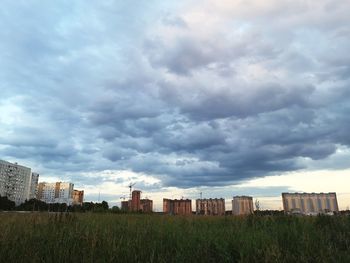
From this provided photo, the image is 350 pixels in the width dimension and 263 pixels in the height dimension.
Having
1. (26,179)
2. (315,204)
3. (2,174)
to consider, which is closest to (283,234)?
(315,204)

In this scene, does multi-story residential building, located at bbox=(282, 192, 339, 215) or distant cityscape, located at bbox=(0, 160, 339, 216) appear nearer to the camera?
distant cityscape, located at bbox=(0, 160, 339, 216)

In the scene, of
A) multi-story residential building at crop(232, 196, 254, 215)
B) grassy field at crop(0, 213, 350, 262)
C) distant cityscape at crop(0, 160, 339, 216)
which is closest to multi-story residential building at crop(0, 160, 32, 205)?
distant cityscape at crop(0, 160, 339, 216)

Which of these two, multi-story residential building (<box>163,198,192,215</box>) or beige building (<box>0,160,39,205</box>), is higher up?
beige building (<box>0,160,39,205</box>)

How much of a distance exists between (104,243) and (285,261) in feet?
12.3

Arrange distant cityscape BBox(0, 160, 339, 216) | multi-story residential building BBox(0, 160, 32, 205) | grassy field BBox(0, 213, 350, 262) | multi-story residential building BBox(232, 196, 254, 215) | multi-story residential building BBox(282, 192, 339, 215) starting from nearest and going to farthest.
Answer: grassy field BBox(0, 213, 350, 262), multi-story residential building BBox(232, 196, 254, 215), distant cityscape BBox(0, 160, 339, 216), multi-story residential building BBox(282, 192, 339, 215), multi-story residential building BBox(0, 160, 32, 205)


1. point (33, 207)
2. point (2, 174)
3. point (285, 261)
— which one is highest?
point (2, 174)

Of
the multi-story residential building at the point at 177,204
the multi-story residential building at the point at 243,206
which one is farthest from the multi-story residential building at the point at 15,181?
the multi-story residential building at the point at 243,206

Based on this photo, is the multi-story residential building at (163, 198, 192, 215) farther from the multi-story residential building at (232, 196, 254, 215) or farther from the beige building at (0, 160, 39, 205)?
the beige building at (0, 160, 39, 205)

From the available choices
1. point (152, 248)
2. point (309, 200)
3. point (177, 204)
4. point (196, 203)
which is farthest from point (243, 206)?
point (177, 204)

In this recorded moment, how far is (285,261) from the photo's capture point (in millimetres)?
6277

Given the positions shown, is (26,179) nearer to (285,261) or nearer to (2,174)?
(2,174)

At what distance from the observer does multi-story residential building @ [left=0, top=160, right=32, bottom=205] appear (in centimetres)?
16562

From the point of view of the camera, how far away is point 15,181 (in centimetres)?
17538

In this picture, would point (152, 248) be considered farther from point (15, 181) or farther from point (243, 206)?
point (15, 181)
